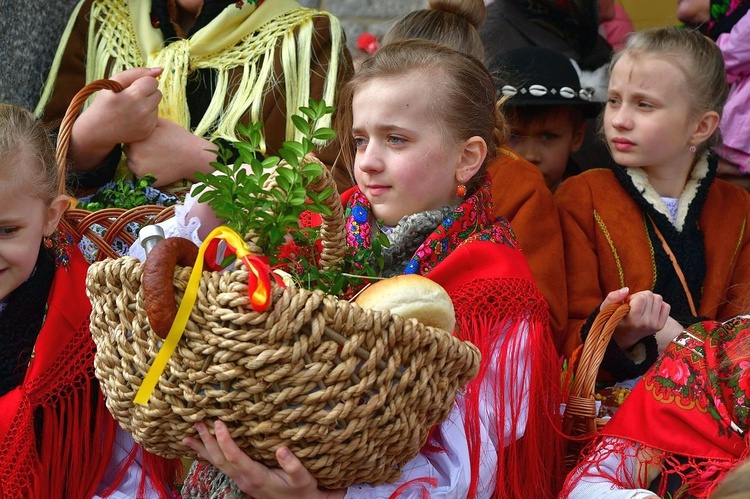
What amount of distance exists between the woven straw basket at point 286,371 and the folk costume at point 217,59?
1.38 m

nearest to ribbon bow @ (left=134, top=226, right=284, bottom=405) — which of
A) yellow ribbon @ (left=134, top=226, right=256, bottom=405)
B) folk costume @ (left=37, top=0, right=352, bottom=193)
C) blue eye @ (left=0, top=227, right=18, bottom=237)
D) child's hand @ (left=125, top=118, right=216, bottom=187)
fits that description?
yellow ribbon @ (left=134, top=226, right=256, bottom=405)

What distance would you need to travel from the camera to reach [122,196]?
252cm

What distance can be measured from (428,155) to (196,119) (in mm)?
1101

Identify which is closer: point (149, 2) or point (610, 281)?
point (610, 281)

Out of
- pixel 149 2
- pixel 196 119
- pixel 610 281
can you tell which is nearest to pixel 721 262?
pixel 610 281

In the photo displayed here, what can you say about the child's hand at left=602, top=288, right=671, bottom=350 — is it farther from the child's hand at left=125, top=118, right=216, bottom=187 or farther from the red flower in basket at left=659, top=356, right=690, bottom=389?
the child's hand at left=125, top=118, right=216, bottom=187

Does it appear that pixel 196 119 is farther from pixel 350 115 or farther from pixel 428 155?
pixel 428 155

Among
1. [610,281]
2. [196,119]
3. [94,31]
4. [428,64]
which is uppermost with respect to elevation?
[428,64]

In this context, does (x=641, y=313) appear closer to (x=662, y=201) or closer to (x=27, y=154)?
(x=662, y=201)

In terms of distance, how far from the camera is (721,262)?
8.93 feet

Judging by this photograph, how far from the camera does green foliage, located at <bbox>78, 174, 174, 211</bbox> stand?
2.50 meters

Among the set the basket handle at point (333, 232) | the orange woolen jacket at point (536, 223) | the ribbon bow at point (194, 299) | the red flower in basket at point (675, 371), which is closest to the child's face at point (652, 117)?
the orange woolen jacket at point (536, 223)

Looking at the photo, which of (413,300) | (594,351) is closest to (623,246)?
(594,351)

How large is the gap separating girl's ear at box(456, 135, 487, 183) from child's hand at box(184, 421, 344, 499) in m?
0.87
